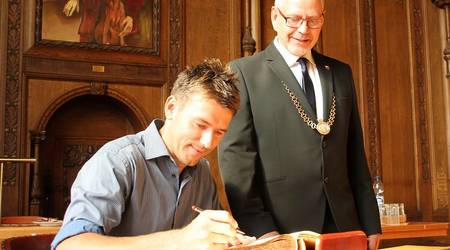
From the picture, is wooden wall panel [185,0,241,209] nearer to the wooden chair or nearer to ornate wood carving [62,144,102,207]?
ornate wood carving [62,144,102,207]

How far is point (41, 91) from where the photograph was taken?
18.8 feet

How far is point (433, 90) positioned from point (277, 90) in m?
6.21

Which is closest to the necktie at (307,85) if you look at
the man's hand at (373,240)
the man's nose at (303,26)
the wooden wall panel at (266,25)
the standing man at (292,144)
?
the standing man at (292,144)

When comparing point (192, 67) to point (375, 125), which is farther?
point (375, 125)

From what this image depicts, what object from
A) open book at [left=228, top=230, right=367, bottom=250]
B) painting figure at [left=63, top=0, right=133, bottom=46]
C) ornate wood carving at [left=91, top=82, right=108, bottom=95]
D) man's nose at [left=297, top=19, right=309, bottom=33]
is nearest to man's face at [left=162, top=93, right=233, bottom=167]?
open book at [left=228, top=230, right=367, bottom=250]

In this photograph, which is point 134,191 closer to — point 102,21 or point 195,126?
point 195,126

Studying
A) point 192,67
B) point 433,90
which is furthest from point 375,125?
point 192,67

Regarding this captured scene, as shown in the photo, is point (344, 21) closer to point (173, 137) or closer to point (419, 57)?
point (419, 57)

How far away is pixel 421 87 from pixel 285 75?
20.2 ft

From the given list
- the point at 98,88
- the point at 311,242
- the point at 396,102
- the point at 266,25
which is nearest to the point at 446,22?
the point at 396,102

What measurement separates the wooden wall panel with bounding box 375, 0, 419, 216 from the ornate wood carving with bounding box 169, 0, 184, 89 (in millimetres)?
2817

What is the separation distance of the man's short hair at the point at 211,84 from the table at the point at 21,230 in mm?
2391

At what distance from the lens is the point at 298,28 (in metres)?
1.93

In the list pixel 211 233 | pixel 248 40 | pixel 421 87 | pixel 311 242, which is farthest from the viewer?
pixel 421 87
